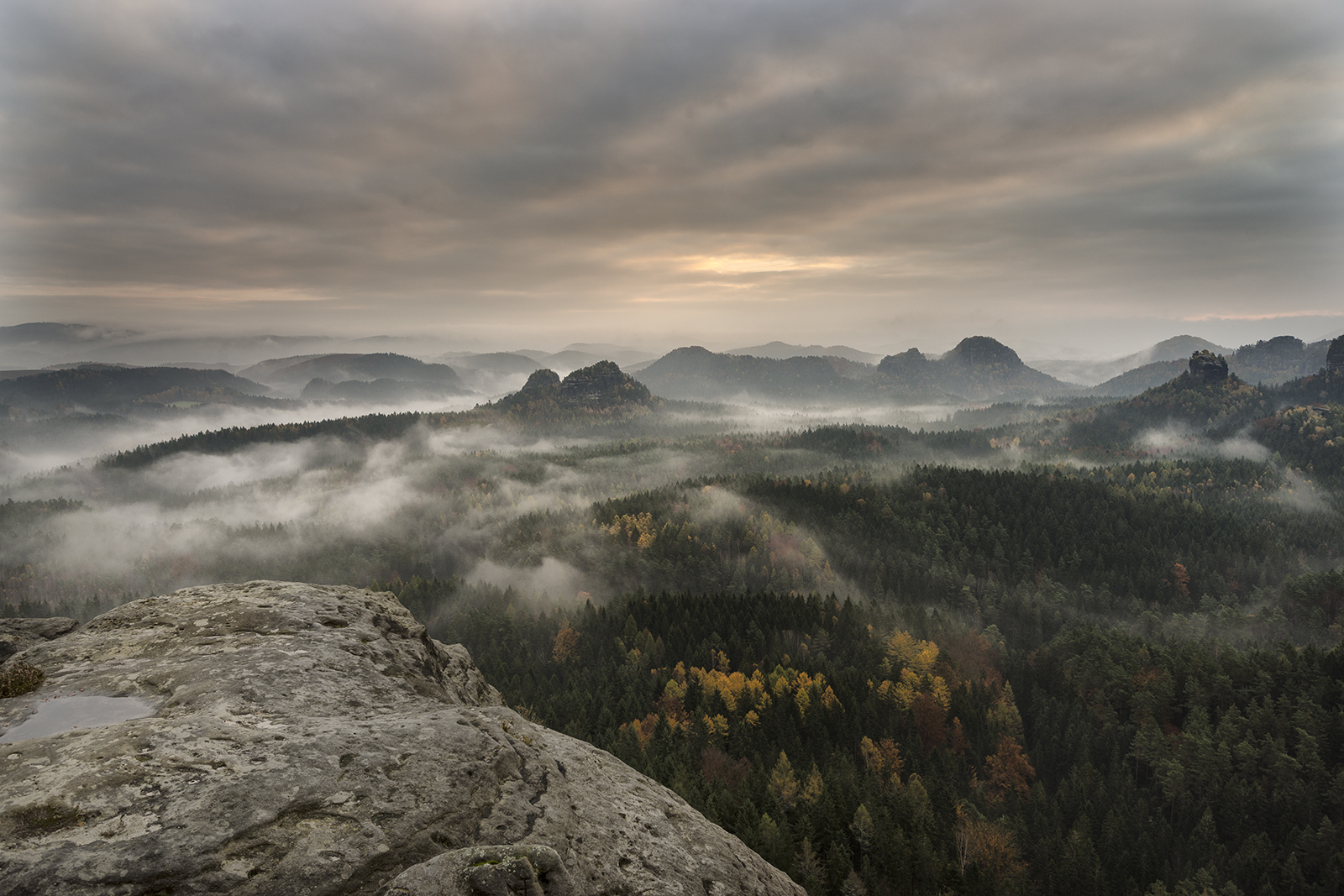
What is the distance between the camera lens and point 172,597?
29656 mm

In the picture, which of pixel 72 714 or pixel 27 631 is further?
pixel 27 631

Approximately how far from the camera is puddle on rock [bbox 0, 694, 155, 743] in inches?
676

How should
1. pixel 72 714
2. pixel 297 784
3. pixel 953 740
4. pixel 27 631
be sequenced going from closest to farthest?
pixel 297 784 → pixel 72 714 → pixel 27 631 → pixel 953 740

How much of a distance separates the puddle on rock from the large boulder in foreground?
0.13 m

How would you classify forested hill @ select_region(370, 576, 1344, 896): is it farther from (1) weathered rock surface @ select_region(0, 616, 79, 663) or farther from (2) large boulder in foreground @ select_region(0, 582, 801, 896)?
(1) weathered rock surface @ select_region(0, 616, 79, 663)

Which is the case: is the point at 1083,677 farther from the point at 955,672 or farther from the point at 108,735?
the point at 108,735

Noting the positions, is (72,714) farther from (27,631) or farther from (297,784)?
(27,631)

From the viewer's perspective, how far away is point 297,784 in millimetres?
15305

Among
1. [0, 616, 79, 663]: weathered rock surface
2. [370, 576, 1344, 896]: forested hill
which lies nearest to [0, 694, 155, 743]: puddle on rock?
[0, 616, 79, 663]: weathered rock surface

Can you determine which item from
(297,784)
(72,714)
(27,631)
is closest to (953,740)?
(297,784)

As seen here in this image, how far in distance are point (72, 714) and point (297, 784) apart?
33.7 feet

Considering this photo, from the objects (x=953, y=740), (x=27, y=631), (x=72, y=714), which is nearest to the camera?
(x=72, y=714)

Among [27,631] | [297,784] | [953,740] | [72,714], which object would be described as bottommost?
[953,740]

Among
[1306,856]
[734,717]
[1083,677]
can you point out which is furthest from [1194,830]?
[734,717]
